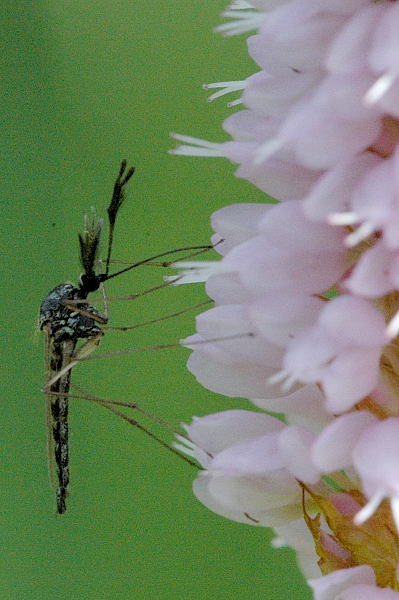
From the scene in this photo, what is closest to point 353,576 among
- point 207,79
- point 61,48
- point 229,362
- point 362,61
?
point 229,362

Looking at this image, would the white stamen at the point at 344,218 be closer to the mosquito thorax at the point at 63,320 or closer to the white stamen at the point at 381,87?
the white stamen at the point at 381,87

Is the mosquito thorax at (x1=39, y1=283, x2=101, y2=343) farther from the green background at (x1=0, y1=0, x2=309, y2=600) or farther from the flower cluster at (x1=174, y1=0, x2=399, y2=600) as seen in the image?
the green background at (x1=0, y1=0, x2=309, y2=600)

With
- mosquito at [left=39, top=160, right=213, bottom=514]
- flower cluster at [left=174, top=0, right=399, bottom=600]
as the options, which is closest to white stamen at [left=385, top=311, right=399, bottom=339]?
flower cluster at [left=174, top=0, right=399, bottom=600]

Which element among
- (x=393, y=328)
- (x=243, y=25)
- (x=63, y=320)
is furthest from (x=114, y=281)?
(x=393, y=328)

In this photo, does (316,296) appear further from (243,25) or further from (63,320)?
(63,320)

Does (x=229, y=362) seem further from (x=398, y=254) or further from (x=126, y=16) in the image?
(x=126, y=16)
